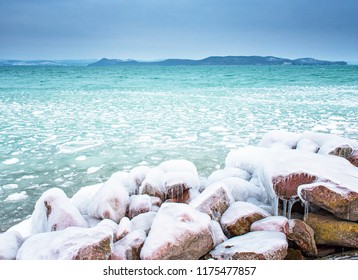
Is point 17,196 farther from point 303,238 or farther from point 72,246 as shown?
point 303,238

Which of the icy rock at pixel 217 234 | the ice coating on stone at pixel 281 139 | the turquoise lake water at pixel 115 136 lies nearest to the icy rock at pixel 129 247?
the icy rock at pixel 217 234

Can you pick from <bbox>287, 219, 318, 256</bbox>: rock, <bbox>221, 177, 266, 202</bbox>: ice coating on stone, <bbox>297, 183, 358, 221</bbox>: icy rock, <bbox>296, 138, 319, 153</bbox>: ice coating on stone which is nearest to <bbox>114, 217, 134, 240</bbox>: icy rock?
<bbox>221, 177, 266, 202</bbox>: ice coating on stone

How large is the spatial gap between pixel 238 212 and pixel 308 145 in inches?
66.5

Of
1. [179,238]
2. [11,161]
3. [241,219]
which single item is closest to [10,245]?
[179,238]

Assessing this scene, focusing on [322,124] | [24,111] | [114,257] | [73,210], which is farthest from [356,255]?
[24,111]

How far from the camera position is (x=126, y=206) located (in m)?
3.20

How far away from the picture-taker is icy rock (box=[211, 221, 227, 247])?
2539mm

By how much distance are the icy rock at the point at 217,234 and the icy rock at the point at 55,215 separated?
1.14m

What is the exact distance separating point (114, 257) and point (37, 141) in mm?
5051

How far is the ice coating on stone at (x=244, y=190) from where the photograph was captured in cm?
330

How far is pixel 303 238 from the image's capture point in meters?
2.46

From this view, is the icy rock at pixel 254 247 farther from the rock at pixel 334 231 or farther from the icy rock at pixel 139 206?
the icy rock at pixel 139 206

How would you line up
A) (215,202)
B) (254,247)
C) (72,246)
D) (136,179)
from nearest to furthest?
(72,246), (254,247), (215,202), (136,179)
